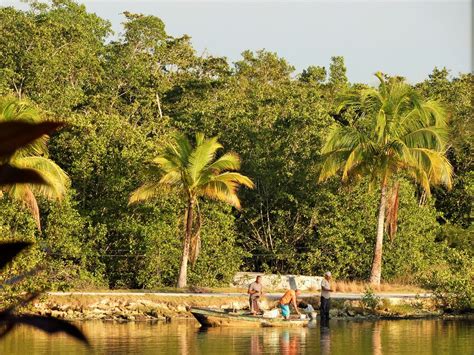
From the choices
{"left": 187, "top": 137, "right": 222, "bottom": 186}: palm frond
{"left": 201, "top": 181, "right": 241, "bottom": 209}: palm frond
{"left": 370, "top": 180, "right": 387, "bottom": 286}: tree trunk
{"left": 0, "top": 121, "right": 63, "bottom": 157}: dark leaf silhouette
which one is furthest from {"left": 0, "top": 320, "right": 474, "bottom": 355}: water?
{"left": 0, "top": 121, "right": 63, "bottom": 157}: dark leaf silhouette

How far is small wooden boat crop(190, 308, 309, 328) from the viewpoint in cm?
2781

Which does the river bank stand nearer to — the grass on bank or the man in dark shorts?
the man in dark shorts

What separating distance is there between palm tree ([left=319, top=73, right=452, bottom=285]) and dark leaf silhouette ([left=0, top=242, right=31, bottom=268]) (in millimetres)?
33446

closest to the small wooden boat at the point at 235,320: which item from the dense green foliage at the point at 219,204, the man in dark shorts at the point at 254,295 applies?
the man in dark shorts at the point at 254,295

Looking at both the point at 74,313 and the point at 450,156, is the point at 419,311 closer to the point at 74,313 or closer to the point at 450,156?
the point at 74,313

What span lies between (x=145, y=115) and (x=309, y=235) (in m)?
13.2

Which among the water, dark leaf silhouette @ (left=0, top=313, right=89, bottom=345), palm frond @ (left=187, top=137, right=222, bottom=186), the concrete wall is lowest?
the water

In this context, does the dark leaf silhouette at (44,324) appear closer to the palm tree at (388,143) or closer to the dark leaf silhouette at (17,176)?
the dark leaf silhouette at (17,176)

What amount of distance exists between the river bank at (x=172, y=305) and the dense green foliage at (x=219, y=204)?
1.37 metres

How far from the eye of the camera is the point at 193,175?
33000mm

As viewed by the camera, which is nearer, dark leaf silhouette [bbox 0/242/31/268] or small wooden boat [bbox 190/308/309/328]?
dark leaf silhouette [bbox 0/242/31/268]

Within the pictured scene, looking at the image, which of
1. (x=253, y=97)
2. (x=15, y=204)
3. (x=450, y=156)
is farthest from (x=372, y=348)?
(x=450, y=156)

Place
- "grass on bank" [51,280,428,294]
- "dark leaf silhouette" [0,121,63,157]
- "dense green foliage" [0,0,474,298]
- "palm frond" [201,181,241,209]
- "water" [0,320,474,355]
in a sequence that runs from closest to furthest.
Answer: "dark leaf silhouette" [0,121,63,157] → "water" [0,320,474,355] → "palm frond" [201,181,241,209] → "grass on bank" [51,280,428,294] → "dense green foliage" [0,0,474,298]

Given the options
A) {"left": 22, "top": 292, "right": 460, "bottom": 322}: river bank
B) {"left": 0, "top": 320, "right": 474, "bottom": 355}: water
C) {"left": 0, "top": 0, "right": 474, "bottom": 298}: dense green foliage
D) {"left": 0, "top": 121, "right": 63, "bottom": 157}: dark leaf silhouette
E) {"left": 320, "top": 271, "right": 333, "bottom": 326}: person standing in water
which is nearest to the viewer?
{"left": 0, "top": 121, "right": 63, "bottom": 157}: dark leaf silhouette
